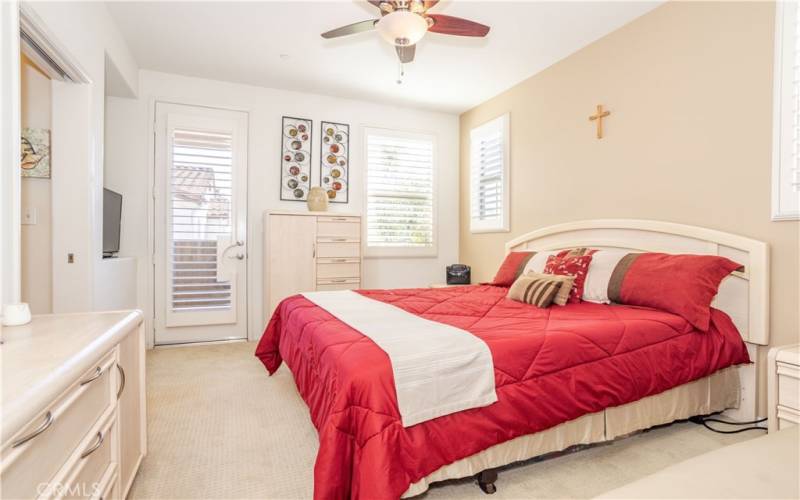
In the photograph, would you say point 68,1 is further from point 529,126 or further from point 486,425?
point 529,126

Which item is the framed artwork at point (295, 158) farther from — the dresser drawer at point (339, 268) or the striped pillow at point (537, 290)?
the striped pillow at point (537, 290)

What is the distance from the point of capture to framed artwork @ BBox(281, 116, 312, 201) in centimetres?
438

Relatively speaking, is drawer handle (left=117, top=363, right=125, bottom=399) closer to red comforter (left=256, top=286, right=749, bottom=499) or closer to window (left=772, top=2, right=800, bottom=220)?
red comforter (left=256, top=286, right=749, bottom=499)

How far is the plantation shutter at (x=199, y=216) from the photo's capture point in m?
4.01

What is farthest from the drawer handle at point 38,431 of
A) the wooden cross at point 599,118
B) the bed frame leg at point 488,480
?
the wooden cross at point 599,118

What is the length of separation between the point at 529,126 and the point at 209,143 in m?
3.28

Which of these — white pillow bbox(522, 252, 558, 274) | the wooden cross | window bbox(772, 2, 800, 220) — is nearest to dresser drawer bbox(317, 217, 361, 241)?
white pillow bbox(522, 252, 558, 274)

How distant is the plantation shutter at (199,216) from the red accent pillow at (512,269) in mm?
2790

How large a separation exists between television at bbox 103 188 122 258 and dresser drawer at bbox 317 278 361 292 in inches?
70.8

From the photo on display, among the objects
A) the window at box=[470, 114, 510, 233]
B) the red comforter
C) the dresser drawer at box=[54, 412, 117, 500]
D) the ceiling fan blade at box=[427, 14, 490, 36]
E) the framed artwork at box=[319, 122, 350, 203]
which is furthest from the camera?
the framed artwork at box=[319, 122, 350, 203]

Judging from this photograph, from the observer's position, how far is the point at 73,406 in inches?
40.5

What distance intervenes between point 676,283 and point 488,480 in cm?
151

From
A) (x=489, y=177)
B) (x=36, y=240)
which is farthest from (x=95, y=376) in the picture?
(x=489, y=177)

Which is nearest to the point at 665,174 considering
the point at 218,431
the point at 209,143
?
the point at 218,431
